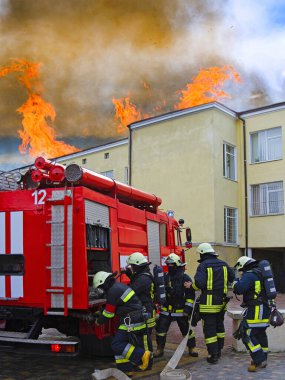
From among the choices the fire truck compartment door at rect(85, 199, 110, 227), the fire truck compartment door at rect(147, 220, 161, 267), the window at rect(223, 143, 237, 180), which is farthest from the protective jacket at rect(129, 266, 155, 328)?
the window at rect(223, 143, 237, 180)

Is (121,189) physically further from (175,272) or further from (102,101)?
(102,101)

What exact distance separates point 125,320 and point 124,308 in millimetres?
154

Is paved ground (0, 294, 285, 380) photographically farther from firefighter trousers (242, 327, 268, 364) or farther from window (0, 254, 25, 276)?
window (0, 254, 25, 276)

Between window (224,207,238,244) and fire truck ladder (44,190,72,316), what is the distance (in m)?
16.3

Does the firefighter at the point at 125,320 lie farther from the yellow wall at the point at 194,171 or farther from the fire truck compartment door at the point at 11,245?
the yellow wall at the point at 194,171

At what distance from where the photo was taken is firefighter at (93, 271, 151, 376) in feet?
20.7

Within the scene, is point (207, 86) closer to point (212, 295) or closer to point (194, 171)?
point (194, 171)

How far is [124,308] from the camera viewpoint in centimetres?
638

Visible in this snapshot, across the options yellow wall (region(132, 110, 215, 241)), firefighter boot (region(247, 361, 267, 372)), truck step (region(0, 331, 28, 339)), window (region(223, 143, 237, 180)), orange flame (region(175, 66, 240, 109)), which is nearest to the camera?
truck step (region(0, 331, 28, 339))

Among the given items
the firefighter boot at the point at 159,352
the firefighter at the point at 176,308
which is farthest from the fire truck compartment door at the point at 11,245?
the firefighter boot at the point at 159,352

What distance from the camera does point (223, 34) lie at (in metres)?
49.5

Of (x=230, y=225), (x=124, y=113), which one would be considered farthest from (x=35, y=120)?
(x=230, y=225)

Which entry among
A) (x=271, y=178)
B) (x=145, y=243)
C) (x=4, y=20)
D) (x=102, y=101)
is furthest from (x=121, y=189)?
(x=4, y=20)

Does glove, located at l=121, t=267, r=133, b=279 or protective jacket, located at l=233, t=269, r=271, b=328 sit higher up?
glove, located at l=121, t=267, r=133, b=279
